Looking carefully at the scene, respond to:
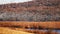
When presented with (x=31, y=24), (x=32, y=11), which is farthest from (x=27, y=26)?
(x=32, y=11)

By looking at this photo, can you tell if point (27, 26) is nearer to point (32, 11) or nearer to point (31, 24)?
point (31, 24)

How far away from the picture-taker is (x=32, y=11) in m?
1.43

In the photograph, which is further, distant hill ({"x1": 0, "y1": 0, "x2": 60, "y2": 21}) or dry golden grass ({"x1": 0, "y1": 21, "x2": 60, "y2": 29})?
distant hill ({"x1": 0, "y1": 0, "x2": 60, "y2": 21})

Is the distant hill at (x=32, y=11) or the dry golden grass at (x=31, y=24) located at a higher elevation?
the distant hill at (x=32, y=11)

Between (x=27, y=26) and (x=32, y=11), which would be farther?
(x=32, y=11)

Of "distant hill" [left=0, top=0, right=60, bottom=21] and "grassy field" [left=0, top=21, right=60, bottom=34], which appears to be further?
"distant hill" [left=0, top=0, right=60, bottom=21]

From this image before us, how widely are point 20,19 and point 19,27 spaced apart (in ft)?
0.34

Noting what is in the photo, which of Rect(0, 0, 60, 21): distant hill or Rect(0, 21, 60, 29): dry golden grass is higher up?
Rect(0, 0, 60, 21): distant hill

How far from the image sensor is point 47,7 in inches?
55.9

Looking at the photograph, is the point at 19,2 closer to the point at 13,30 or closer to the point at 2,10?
the point at 2,10

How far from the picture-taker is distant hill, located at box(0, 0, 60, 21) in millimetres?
1251

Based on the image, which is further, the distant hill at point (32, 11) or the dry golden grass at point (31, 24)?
the distant hill at point (32, 11)

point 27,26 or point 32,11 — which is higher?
point 32,11

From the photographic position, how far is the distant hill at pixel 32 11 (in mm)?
1251
